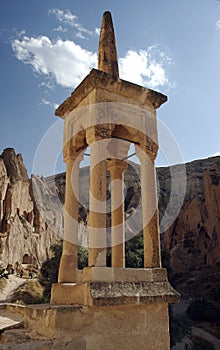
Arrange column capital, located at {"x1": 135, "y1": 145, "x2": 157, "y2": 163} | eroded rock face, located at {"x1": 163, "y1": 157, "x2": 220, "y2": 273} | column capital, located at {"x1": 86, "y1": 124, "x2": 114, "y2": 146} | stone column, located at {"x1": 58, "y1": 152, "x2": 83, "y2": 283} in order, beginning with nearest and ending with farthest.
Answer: column capital, located at {"x1": 86, "y1": 124, "x2": 114, "y2": 146}, stone column, located at {"x1": 58, "y1": 152, "x2": 83, "y2": 283}, column capital, located at {"x1": 135, "y1": 145, "x2": 157, "y2": 163}, eroded rock face, located at {"x1": 163, "y1": 157, "x2": 220, "y2": 273}

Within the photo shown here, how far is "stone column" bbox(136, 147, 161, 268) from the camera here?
5906 millimetres

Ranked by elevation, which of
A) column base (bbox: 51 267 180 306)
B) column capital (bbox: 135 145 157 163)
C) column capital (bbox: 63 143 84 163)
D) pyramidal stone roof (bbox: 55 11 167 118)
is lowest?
column base (bbox: 51 267 180 306)

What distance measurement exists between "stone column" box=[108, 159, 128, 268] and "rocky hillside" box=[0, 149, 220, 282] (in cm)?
2930

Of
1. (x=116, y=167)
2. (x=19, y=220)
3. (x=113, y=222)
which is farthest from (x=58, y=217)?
(x=113, y=222)

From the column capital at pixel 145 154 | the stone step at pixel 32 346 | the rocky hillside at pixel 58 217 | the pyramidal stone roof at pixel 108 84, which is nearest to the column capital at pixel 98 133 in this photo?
the pyramidal stone roof at pixel 108 84

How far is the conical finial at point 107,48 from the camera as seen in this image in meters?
6.89

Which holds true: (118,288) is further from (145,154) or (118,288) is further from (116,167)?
(116,167)

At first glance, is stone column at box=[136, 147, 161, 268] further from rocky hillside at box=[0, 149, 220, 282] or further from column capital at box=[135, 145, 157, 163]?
rocky hillside at box=[0, 149, 220, 282]

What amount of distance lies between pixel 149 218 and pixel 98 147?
1.78 metres

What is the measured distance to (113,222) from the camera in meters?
7.30

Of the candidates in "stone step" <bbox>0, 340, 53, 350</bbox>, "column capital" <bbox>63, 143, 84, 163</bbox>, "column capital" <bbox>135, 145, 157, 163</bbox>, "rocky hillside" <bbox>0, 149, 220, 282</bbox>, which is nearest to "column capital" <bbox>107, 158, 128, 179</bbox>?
"column capital" <bbox>63, 143, 84, 163</bbox>

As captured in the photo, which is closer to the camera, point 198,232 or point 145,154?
point 145,154

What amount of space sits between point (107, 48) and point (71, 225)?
425 centimetres

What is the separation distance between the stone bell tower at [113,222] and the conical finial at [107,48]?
2 cm
